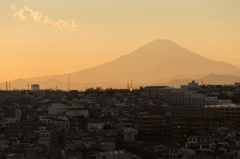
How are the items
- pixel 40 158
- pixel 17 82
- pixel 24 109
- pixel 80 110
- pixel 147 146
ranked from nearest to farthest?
pixel 40 158 < pixel 147 146 < pixel 80 110 < pixel 24 109 < pixel 17 82

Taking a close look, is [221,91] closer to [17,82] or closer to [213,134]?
[213,134]

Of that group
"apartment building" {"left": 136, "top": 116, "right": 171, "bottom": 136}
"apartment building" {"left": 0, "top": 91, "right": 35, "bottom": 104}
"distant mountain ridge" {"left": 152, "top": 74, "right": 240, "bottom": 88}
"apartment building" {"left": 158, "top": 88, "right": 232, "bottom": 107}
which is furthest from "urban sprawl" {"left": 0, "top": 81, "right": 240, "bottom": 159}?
"distant mountain ridge" {"left": 152, "top": 74, "right": 240, "bottom": 88}

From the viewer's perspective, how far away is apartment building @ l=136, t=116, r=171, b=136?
114 feet

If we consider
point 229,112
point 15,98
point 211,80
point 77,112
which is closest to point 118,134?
point 77,112

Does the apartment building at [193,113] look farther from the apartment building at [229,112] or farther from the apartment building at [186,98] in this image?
the apartment building at [186,98]

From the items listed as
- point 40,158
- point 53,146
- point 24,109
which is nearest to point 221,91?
point 24,109

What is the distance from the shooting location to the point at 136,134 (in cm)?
3378

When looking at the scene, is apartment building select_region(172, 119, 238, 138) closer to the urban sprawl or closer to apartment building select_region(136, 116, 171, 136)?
the urban sprawl

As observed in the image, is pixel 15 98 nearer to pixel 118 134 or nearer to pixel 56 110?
pixel 56 110

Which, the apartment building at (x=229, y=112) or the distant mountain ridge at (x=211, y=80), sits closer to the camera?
the apartment building at (x=229, y=112)

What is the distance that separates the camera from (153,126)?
35125 mm

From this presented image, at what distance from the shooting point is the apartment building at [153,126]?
34.7m

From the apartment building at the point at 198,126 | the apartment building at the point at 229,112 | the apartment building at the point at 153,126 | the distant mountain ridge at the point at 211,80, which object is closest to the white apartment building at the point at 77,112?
the apartment building at the point at 153,126

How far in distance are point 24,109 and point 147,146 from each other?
1812cm
